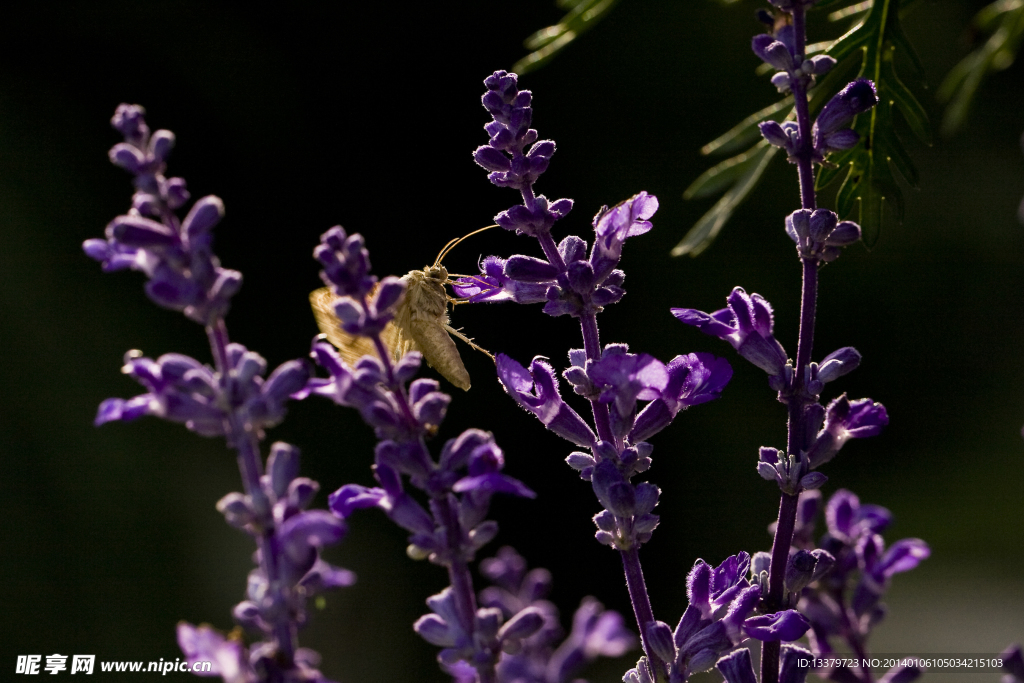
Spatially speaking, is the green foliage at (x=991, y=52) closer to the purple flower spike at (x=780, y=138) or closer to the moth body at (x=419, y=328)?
the purple flower spike at (x=780, y=138)

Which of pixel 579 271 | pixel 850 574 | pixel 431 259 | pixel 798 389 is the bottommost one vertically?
pixel 850 574

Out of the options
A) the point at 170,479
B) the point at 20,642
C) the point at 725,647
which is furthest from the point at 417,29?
the point at 725,647

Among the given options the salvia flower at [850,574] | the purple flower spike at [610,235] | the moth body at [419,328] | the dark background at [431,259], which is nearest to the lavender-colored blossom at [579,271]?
the purple flower spike at [610,235]

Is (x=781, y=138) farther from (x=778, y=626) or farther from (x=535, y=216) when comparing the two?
(x=778, y=626)

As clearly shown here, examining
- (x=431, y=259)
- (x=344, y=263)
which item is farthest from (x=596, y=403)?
(x=431, y=259)

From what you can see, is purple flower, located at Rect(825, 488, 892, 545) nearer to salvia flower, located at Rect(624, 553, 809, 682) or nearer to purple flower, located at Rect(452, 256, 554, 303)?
salvia flower, located at Rect(624, 553, 809, 682)
